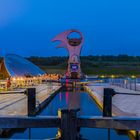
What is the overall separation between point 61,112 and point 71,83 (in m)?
42.7

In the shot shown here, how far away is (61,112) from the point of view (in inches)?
422

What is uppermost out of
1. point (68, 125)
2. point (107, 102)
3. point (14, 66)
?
point (14, 66)

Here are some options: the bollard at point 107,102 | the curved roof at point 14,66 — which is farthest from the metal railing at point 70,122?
the curved roof at point 14,66

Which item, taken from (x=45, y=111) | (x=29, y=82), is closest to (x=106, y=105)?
(x=45, y=111)

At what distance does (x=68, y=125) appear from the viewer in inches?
421

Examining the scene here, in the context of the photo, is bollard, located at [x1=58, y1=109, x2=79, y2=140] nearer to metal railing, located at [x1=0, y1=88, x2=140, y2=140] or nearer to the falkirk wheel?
metal railing, located at [x1=0, y1=88, x2=140, y2=140]

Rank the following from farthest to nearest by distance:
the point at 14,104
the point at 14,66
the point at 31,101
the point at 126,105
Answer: the point at 14,66, the point at 14,104, the point at 126,105, the point at 31,101

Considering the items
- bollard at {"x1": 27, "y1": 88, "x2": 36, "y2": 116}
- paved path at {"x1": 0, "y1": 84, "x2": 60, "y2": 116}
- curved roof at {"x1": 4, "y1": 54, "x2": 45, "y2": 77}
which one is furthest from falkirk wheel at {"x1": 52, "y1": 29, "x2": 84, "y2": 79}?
bollard at {"x1": 27, "y1": 88, "x2": 36, "y2": 116}

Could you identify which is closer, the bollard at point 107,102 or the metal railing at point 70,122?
the metal railing at point 70,122

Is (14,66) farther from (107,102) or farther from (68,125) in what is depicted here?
(68,125)

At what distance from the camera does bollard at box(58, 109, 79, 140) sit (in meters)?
10.6

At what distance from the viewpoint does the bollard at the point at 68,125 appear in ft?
34.9

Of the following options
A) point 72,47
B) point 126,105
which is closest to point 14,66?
point 72,47

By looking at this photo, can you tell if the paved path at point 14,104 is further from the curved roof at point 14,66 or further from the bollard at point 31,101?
the curved roof at point 14,66
